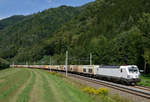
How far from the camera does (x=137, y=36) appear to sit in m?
67.3

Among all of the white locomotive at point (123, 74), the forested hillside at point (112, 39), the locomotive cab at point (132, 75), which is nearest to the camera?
the locomotive cab at point (132, 75)

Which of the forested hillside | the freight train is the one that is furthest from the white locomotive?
the forested hillside

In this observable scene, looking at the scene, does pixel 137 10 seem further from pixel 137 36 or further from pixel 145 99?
pixel 145 99

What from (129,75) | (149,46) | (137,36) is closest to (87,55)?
(137,36)

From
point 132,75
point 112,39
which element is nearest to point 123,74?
point 132,75

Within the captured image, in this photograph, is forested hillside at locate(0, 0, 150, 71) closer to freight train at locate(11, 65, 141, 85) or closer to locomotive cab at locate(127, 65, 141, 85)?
freight train at locate(11, 65, 141, 85)

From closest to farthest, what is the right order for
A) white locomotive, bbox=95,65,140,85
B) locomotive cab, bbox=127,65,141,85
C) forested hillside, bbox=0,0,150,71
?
locomotive cab, bbox=127,65,141,85
white locomotive, bbox=95,65,140,85
forested hillside, bbox=0,0,150,71

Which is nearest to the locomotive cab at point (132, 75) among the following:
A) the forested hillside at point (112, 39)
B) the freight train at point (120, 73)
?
the freight train at point (120, 73)

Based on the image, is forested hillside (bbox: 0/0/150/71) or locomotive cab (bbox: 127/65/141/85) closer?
locomotive cab (bbox: 127/65/141/85)

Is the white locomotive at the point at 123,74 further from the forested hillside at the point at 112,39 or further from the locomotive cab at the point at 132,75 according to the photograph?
the forested hillside at the point at 112,39

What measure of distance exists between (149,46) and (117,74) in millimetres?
29584

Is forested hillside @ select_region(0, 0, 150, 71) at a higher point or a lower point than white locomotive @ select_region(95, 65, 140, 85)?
higher

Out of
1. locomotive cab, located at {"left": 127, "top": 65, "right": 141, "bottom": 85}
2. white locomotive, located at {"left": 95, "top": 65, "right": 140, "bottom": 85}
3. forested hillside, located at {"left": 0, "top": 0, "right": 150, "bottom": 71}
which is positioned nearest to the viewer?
locomotive cab, located at {"left": 127, "top": 65, "right": 141, "bottom": 85}

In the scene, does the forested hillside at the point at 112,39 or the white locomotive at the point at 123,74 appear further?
the forested hillside at the point at 112,39
